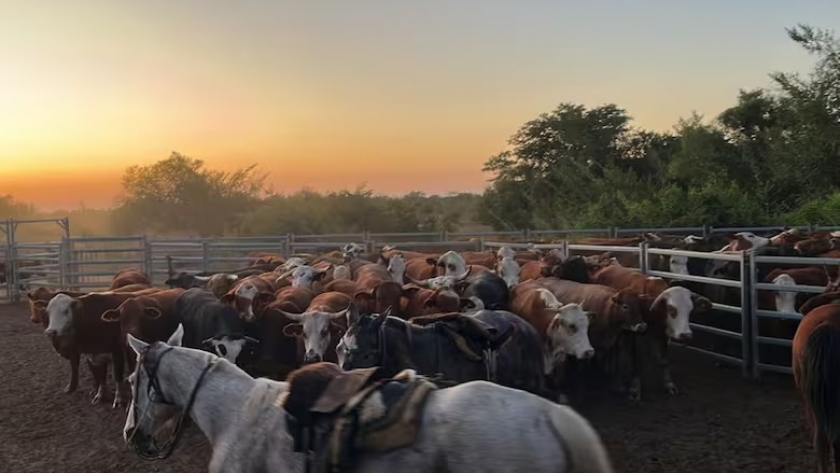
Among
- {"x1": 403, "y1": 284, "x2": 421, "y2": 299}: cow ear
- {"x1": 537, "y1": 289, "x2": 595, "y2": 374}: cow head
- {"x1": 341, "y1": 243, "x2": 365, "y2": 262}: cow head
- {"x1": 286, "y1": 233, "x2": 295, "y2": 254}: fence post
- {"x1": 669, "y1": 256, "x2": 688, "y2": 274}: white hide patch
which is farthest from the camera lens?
{"x1": 286, "y1": 233, "x2": 295, "y2": 254}: fence post

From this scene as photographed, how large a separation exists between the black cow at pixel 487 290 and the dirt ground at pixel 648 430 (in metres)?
1.82

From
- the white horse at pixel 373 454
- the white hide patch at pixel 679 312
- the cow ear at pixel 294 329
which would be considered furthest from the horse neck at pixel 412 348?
the white hide patch at pixel 679 312

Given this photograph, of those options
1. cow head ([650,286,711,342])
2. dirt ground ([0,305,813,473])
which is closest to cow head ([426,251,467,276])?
dirt ground ([0,305,813,473])

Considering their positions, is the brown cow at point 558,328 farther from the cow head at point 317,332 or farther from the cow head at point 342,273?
the cow head at point 342,273

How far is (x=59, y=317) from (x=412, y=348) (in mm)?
5032

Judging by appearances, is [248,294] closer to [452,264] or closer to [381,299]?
[381,299]

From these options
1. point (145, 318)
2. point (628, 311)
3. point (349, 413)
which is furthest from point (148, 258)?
point (349, 413)

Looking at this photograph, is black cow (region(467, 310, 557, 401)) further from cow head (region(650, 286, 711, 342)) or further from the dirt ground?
cow head (region(650, 286, 711, 342))

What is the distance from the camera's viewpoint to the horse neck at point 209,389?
342cm

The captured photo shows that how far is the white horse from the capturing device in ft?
8.69

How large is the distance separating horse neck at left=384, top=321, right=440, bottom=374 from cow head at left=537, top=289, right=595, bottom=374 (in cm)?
214

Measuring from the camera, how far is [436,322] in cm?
554

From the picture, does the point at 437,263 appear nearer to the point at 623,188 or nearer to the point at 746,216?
the point at 746,216

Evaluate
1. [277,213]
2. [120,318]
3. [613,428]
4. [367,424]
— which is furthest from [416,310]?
[277,213]
